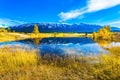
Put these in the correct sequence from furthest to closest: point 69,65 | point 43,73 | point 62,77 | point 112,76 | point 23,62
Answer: point 23,62 < point 69,65 < point 43,73 < point 62,77 < point 112,76

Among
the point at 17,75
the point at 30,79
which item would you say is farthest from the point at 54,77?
the point at 17,75

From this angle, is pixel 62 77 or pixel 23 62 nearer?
pixel 62 77

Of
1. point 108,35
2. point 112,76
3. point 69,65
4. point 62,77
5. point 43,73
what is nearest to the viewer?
point 112,76

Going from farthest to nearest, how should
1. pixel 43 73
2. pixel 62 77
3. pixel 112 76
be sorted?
pixel 43 73
pixel 62 77
pixel 112 76

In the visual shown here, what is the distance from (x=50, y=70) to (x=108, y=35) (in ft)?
281

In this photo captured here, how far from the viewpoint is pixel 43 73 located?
17.4m

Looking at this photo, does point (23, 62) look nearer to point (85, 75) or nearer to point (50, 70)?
point (50, 70)

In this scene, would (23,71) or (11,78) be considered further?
(23,71)

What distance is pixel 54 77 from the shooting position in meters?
16.2

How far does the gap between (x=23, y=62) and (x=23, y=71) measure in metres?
3.90

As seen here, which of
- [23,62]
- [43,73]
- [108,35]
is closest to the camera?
[43,73]

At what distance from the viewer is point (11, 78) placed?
1573cm

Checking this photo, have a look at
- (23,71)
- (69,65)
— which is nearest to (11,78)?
(23,71)

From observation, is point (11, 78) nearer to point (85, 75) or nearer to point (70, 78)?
point (70, 78)
